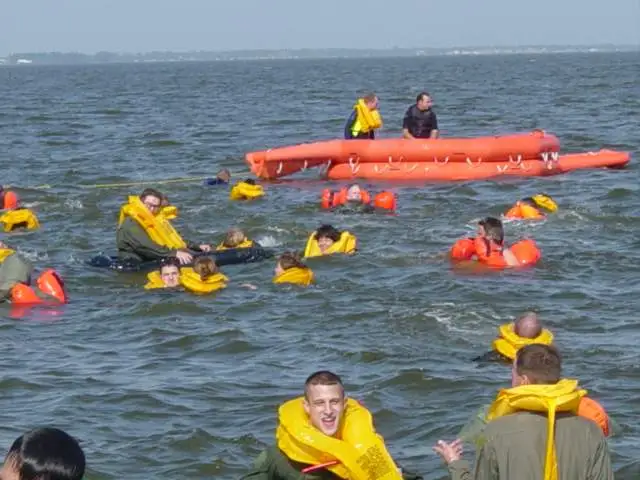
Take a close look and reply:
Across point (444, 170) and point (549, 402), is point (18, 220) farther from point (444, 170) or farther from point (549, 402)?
point (549, 402)

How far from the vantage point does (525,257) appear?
55.6 ft

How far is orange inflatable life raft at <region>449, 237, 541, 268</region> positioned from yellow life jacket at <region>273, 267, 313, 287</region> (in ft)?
6.69

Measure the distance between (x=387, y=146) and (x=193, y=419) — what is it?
14.3 metres

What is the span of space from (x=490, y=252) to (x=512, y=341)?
5.33m

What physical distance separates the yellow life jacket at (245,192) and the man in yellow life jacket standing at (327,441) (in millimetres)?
16605

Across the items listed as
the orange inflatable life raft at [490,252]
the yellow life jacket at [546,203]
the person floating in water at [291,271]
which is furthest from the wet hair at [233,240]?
the yellow life jacket at [546,203]

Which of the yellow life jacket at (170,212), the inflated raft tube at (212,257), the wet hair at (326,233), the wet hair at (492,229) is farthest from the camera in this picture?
the yellow life jacket at (170,212)

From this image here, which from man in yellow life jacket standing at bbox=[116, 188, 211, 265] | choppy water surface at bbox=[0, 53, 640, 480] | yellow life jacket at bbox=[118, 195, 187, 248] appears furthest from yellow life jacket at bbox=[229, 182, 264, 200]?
man in yellow life jacket standing at bbox=[116, 188, 211, 265]

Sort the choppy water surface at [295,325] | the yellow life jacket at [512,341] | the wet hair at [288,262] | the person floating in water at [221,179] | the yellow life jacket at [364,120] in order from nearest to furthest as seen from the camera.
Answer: the choppy water surface at [295,325] < the yellow life jacket at [512,341] < the wet hair at [288,262] < the yellow life jacket at [364,120] < the person floating in water at [221,179]

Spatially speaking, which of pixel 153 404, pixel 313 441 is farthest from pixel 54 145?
pixel 313 441

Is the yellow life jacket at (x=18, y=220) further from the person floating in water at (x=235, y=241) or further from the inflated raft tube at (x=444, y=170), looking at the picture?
the inflated raft tube at (x=444, y=170)

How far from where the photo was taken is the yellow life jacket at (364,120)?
24984mm

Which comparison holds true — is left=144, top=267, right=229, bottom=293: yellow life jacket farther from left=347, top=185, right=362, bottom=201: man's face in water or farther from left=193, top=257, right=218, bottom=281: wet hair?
left=347, top=185, right=362, bottom=201: man's face in water

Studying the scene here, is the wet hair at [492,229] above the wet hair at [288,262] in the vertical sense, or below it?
above
